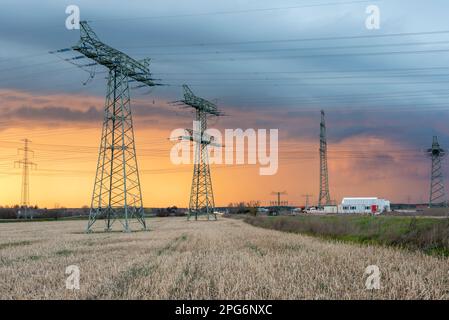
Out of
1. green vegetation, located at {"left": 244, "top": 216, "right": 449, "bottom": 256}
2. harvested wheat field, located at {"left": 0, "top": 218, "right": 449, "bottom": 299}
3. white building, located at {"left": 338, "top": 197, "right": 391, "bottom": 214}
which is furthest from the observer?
white building, located at {"left": 338, "top": 197, "right": 391, "bottom": 214}

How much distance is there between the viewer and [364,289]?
1235 cm

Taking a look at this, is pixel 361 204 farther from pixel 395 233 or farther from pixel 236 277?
pixel 236 277

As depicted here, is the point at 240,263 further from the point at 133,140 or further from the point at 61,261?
the point at 133,140

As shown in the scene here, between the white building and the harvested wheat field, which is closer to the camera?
the harvested wheat field

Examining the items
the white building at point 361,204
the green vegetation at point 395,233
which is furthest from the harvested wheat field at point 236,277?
the white building at point 361,204

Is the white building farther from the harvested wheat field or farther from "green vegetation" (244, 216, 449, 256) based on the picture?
the harvested wheat field

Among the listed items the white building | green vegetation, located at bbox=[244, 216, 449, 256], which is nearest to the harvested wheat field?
green vegetation, located at bbox=[244, 216, 449, 256]

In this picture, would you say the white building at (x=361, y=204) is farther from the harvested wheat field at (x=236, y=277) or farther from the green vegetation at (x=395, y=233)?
the harvested wheat field at (x=236, y=277)

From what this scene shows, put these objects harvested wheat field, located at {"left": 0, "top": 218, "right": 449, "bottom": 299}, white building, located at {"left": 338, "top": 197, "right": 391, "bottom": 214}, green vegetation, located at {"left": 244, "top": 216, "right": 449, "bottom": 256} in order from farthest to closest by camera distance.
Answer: white building, located at {"left": 338, "top": 197, "right": 391, "bottom": 214}
green vegetation, located at {"left": 244, "top": 216, "right": 449, "bottom": 256}
harvested wheat field, located at {"left": 0, "top": 218, "right": 449, "bottom": 299}

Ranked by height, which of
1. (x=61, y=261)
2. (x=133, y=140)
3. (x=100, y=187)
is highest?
(x=133, y=140)

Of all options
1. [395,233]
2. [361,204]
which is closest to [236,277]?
[395,233]
